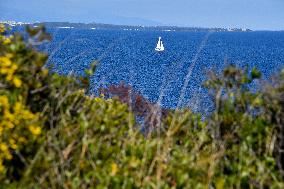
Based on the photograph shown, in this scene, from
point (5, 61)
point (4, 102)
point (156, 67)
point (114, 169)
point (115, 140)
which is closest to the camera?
point (114, 169)

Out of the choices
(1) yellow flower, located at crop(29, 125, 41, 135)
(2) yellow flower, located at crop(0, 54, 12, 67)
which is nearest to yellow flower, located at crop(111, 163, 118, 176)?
(1) yellow flower, located at crop(29, 125, 41, 135)

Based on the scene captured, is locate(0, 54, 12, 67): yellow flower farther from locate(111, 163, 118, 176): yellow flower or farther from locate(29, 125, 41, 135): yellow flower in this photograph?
locate(111, 163, 118, 176): yellow flower

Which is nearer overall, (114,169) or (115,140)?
(114,169)

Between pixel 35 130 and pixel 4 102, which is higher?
pixel 4 102

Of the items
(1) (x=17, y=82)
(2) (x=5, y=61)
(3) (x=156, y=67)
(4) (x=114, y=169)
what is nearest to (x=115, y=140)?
(4) (x=114, y=169)

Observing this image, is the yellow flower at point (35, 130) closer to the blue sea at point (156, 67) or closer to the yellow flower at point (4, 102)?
the yellow flower at point (4, 102)

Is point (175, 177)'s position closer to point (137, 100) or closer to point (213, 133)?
point (213, 133)

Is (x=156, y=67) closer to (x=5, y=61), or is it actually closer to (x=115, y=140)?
(x=115, y=140)

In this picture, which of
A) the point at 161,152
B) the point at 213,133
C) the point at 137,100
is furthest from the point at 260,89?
the point at 137,100
